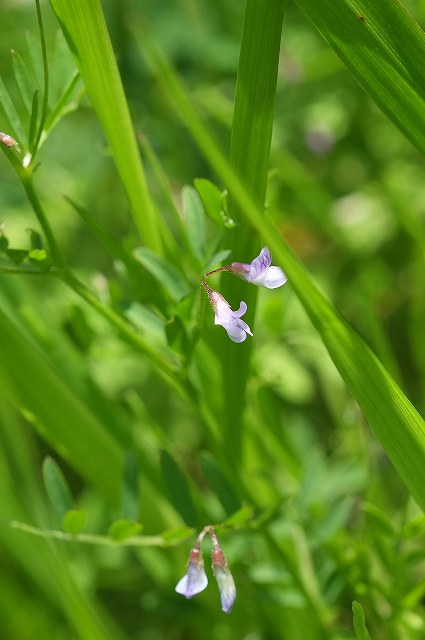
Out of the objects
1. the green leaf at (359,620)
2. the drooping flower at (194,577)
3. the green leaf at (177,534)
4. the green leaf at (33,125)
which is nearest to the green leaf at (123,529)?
the green leaf at (177,534)

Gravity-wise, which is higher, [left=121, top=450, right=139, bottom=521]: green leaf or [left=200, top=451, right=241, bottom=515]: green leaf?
[left=121, top=450, right=139, bottom=521]: green leaf

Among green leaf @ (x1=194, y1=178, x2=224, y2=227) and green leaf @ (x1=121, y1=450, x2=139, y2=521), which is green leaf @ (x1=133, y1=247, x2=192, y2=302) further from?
green leaf @ (x1=121, y1=450, x2=139, y2=521)

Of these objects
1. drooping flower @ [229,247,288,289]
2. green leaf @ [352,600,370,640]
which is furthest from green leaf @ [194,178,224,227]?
green leaf @ [352,600,370,640]

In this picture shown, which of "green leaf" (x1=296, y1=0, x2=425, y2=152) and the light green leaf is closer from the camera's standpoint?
"green leaf" (x1=296, y1=0, x2=425, y2=152)

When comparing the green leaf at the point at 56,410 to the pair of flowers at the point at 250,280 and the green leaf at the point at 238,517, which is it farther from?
the pair of flowers at the point at 250,280

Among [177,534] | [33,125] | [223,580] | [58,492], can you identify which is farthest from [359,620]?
[33,125]

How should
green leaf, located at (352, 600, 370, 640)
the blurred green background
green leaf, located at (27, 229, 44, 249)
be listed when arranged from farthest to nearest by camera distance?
the blurred green background, green leaf, located at (27, 229, 44, 249), green leaf, located at (352, 600, 370, 640)

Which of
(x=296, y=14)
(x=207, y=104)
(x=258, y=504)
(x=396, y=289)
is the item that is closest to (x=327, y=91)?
(x=296, y=14)
